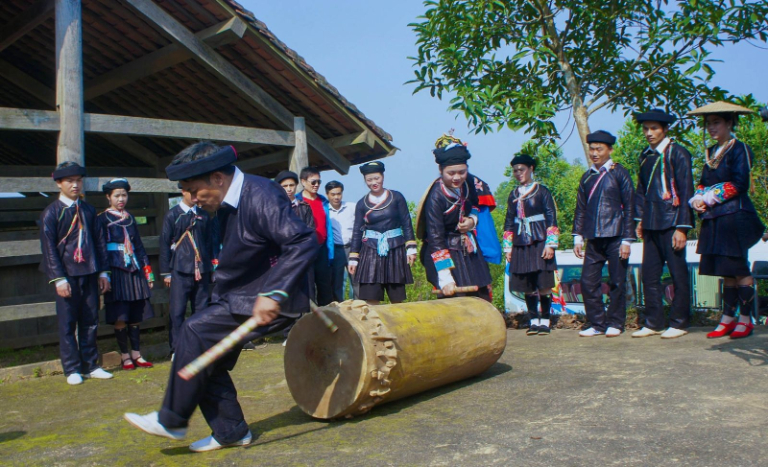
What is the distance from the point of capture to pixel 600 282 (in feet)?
23.2

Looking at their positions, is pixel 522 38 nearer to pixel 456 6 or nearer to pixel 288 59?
pixel 456 6

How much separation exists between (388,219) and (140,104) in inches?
195

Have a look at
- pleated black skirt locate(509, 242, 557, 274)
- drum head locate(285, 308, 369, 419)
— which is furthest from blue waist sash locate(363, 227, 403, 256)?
drum head locate(285, 308, 369, 419)

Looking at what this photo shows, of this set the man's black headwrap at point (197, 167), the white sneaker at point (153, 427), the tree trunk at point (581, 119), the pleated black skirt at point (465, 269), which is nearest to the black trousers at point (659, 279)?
the pleated black skirt at point (465, 269)

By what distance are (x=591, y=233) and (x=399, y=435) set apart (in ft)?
13.3

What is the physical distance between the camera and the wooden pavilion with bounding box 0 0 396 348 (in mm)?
7121

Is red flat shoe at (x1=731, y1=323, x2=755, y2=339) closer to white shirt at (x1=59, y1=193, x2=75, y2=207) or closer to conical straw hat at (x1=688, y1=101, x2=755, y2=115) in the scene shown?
conical straw hat at (x1=688, y1=101, x2=755, y2=115)

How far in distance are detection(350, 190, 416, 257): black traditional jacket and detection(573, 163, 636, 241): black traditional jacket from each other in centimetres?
192

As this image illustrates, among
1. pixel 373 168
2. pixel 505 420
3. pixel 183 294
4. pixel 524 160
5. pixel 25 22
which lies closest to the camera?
pixel 505 420

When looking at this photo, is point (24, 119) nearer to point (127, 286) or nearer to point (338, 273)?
point (127, 286)

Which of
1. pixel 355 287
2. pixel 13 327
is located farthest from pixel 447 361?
pixel 13 327

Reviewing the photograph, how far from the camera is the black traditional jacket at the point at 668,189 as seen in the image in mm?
6367

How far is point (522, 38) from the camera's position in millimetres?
8133

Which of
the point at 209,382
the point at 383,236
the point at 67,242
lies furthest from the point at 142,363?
the point at 209,382
